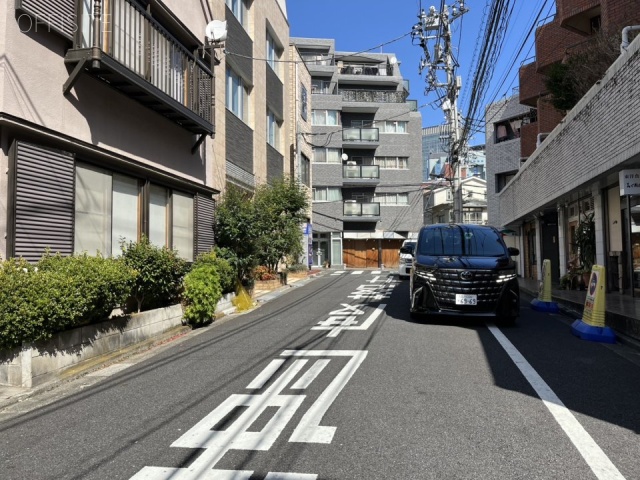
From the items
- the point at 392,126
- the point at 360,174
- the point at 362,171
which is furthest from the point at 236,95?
the point at 392,126

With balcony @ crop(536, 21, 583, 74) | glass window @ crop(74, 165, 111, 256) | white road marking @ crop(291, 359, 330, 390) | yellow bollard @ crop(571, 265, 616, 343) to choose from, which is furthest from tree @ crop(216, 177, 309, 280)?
balcony @ crop(536, 21, 583, 74)

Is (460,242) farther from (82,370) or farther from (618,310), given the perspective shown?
(82,370)

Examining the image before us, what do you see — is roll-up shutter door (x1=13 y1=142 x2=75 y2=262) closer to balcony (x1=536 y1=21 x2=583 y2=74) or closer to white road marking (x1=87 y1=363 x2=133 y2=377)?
white road marking (x1=87 y1=363 x2=133 y2=377)

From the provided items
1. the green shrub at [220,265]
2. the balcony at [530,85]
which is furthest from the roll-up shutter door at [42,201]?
the balcony at [530,85]

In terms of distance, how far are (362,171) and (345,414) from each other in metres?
38.0

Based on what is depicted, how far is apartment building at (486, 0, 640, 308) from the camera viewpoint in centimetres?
954

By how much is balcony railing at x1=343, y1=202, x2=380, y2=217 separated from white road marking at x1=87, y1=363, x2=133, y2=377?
1368 inches

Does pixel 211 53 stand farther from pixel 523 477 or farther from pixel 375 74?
pixel 375 74

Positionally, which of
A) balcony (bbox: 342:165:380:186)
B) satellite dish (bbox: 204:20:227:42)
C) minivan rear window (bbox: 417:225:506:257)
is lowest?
minivan rear window (bbox: 417:225:506:257)

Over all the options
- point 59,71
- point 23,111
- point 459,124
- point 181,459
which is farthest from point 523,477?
point 459,124

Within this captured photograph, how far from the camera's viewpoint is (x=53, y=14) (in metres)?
6.87

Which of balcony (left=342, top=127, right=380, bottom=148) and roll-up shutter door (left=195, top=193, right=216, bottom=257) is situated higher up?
balcony (left=342, top=127, right=380, bottom=148)

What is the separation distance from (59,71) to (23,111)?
1.16 m

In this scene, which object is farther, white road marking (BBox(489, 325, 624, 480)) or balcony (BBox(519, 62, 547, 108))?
balcony (BBox(519, 62, 547, 108))
